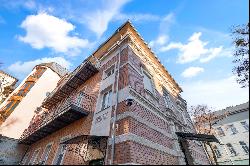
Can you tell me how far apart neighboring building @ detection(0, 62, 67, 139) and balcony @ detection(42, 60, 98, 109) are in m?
4.02

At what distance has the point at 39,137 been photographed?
15.4 m

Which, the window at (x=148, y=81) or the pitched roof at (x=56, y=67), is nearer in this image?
the window at (x=148, y=81)

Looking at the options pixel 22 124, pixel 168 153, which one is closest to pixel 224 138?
pixel 168 153

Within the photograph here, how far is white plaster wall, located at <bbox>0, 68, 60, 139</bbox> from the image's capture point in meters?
18.6

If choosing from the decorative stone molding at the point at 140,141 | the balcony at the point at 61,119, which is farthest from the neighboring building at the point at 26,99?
the decorative stone molding at the point at 140,141

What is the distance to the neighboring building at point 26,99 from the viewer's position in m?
19.0

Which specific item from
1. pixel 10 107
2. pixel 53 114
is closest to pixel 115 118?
pixel 53 114

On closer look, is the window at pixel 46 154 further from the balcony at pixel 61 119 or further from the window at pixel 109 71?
the window at pixel 109 71

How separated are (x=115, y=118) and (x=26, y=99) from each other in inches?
687

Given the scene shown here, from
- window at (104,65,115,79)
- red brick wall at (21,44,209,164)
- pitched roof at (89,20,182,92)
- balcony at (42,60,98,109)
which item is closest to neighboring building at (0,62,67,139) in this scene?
balcony at (42,60,98,109)

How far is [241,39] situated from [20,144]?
1921 centimetres

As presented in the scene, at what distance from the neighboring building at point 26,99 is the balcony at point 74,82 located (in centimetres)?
402

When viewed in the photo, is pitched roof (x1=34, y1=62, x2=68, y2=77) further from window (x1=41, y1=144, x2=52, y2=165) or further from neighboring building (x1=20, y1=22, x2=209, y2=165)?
window (x1=41, y1=144, x2=52, y2=165)

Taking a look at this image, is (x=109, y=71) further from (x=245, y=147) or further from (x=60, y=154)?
(x=245, y=147)
